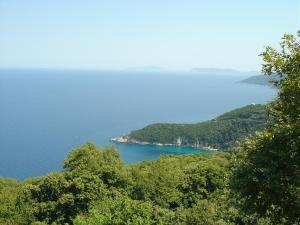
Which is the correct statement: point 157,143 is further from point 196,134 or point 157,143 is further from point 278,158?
point 278,158

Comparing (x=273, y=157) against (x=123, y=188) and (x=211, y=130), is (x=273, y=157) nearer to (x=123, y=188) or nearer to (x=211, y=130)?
(x=123, y=188)

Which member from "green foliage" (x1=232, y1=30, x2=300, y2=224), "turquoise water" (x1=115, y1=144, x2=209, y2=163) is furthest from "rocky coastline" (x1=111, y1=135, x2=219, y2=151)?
"green foliage" (x1=232, y1=30, x2=300, y2=224)

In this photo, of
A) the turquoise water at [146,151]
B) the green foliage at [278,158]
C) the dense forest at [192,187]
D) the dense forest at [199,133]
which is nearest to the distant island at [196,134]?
the dense forest at [199,133]

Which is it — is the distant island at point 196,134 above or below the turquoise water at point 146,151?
above

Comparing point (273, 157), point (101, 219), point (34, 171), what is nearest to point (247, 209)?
point (273, 157)

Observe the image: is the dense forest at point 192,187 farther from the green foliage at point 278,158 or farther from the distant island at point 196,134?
the distant island at point 196,134

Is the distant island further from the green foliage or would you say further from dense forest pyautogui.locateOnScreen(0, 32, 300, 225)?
the green foliage

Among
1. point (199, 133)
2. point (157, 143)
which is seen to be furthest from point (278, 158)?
point (199, 133)

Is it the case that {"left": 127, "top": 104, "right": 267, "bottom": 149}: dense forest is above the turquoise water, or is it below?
above
